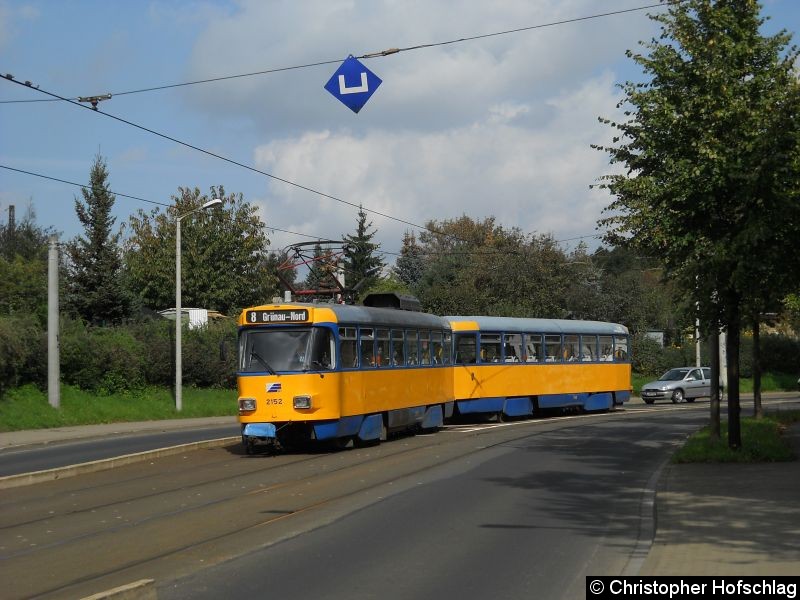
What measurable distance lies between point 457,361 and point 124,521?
19.4 meters

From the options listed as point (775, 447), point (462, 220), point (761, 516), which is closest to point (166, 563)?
point (761, 516)

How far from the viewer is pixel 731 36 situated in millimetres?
18062

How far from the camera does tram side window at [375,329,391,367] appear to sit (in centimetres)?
2434

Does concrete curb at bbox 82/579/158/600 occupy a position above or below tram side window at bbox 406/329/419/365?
below

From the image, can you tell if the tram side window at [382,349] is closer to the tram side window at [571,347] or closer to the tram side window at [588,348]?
the tram side window at [571,347]

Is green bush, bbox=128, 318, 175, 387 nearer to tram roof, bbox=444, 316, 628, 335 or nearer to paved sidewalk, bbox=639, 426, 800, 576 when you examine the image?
tram roof, bbox=444, 316, 628, 335

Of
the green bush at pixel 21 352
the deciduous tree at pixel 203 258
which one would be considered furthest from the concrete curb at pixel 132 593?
the deciduous tree at pixel 203 258

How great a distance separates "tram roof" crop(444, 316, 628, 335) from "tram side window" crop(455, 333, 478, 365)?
0.46 meters

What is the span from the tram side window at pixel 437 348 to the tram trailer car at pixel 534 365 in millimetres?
2197

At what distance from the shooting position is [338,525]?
488 inches

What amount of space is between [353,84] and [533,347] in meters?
16.9

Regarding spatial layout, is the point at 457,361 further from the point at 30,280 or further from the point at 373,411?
the point at 30,280

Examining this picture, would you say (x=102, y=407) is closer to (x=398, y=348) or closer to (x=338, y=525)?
(x=398, y=348)

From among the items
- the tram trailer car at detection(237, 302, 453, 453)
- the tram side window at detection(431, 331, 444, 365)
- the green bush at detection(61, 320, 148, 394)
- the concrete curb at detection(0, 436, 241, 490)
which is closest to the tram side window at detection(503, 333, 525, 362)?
the tram side window at detection(431, 331, 444, 365)
